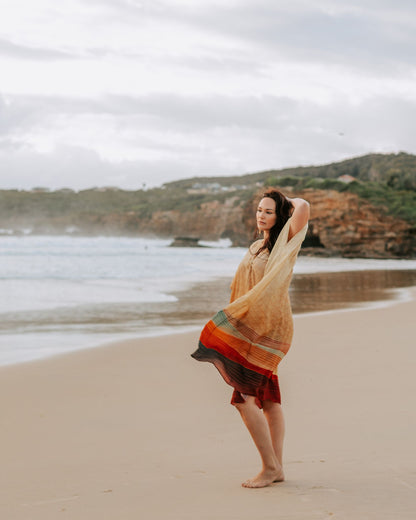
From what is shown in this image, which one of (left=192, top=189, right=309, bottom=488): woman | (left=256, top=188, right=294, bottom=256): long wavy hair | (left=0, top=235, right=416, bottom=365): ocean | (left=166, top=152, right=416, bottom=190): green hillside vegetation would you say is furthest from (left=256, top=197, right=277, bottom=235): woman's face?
(left=166, top=152, right=416, bottom=190): green hillside vegetation

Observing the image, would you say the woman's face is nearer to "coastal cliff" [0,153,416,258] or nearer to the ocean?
the ocean

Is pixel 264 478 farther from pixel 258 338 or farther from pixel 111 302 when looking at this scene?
pixel 111 302

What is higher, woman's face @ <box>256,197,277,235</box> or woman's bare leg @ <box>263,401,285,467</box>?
woman's face @ <box>256,197,277,235</box>

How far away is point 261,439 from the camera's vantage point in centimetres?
323

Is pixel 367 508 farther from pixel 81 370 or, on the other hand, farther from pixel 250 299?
pixel 81 370

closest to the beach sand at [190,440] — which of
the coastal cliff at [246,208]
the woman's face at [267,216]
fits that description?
the woman's face at [267,216]

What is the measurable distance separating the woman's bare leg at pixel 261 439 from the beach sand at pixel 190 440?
61mm

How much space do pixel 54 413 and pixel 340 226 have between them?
46139mm

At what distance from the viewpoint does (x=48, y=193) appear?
127375 mm

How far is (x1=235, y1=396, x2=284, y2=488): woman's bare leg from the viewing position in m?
3.21

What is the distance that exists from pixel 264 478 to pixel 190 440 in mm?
1007

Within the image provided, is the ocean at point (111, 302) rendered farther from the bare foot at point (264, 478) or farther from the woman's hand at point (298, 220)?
the woman's hand at point (298, 220)

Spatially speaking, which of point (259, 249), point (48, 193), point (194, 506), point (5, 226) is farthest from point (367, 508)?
point (48, 193)

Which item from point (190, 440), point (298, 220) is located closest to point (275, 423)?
point (190, 440)
